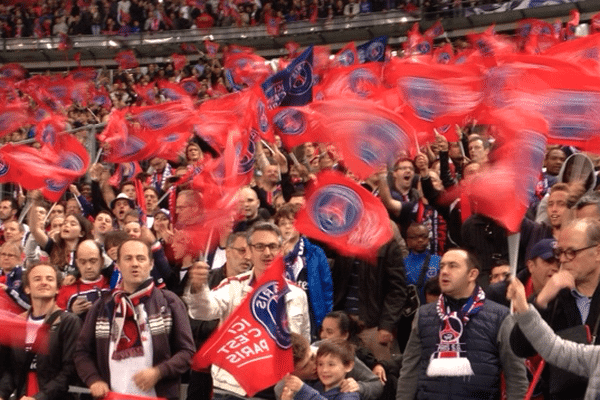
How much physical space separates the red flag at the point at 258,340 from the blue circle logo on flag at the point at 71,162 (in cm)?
544

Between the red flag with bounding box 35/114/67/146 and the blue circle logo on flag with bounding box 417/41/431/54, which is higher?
the red flag with bounding box 35/114/67/146

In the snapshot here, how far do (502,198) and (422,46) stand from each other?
13.8 m

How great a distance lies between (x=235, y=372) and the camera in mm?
6285

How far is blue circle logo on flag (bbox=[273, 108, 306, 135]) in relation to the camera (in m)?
10.7

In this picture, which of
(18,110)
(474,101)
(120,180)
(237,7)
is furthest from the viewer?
(237,7)

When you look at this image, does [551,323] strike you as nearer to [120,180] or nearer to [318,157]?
[318,157]

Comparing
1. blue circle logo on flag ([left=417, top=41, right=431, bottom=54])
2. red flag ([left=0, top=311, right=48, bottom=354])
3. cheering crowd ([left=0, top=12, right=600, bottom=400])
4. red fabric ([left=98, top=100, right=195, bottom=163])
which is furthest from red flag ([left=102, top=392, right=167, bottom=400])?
blue circle logo on flag ([left=417, top=41, right=431, bottom=54])

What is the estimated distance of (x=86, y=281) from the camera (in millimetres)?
7984

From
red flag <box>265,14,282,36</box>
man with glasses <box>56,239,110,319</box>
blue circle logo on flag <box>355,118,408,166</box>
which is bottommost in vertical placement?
red flag <box>265,14,282,36</box>

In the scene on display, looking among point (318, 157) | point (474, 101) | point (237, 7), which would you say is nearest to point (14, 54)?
point (237, 7)

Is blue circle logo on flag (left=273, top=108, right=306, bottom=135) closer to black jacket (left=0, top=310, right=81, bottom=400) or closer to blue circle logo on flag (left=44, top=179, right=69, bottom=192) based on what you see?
blue circle logo on flag (left=44, top=179, right=69, bottom=192)

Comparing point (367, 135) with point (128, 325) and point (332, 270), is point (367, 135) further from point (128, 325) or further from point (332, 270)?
point (128, 325)

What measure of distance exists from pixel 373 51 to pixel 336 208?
29.7 feet

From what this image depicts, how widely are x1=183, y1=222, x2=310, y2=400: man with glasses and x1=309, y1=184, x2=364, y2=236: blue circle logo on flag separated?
0.56 metres
